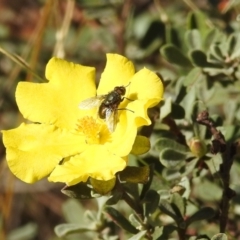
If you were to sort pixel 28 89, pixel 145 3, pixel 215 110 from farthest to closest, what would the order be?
pixel 145 3 < pixel 215 110 < pixel 28 89

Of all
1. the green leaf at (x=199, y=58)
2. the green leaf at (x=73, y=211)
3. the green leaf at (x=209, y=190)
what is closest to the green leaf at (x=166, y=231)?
the green leaf at (x=209, y=190)

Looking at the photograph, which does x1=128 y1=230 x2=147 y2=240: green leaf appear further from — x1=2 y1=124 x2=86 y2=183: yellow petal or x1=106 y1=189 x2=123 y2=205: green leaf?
x1=2 y1=124 x2=86 y2=183: yellow petal

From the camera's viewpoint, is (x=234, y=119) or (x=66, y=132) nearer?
(x=66, y=132)

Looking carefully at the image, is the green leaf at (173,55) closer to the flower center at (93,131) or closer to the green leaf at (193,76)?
the green leaf at (193,76)

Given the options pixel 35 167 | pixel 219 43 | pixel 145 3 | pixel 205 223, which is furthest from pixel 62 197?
pixel 35 167

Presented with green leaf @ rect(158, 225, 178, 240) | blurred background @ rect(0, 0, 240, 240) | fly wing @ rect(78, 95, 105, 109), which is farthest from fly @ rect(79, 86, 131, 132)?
blurred background @ rect(0, 0, 240, 240)

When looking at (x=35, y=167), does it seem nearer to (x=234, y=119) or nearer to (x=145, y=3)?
(x=234, y=119)
